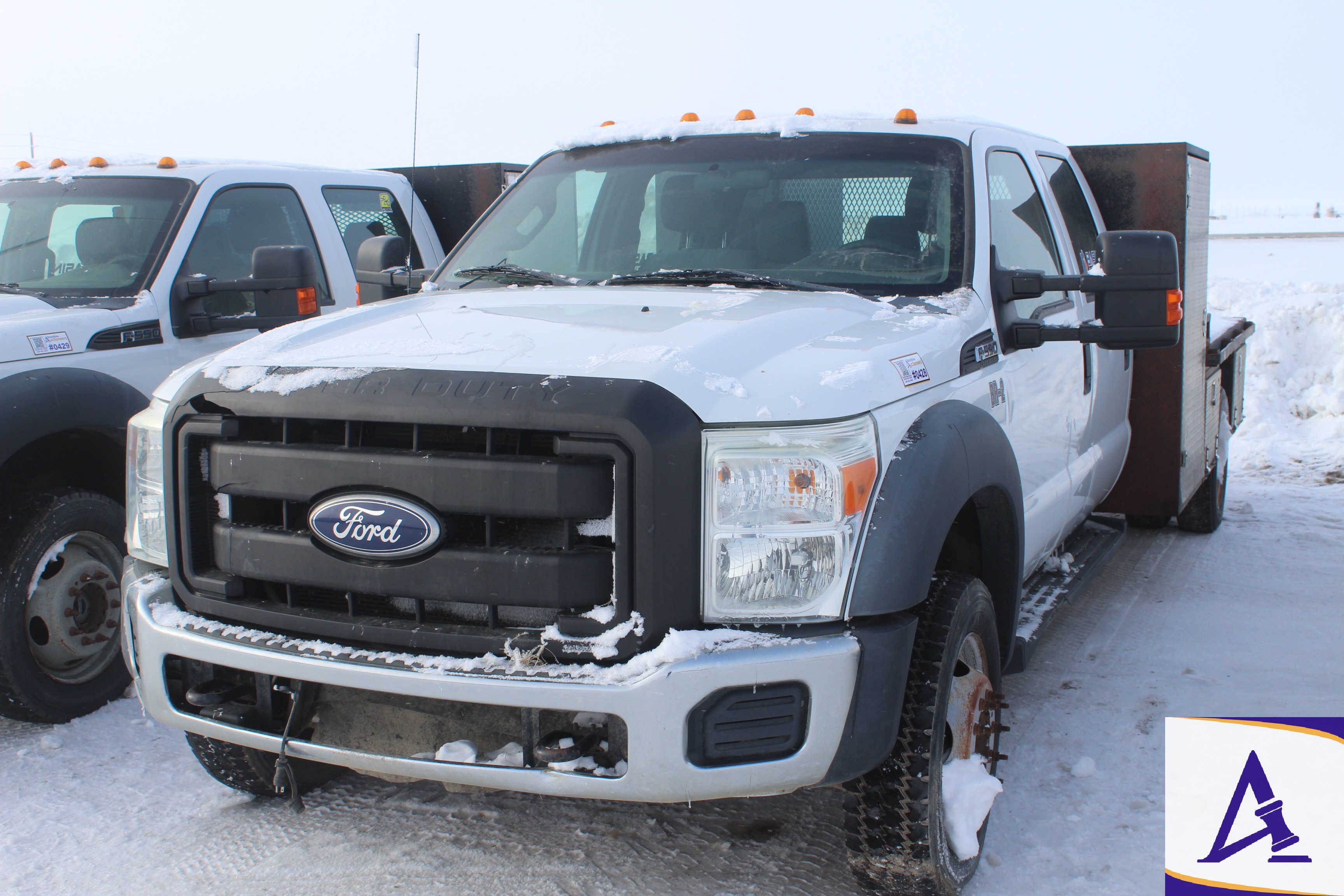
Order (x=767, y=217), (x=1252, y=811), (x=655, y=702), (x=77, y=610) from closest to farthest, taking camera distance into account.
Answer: (x=655, y=702)
(x=1252, y=811)
(x=767, y=217)
(x=77, y=610)

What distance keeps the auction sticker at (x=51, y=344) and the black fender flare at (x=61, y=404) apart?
70mm

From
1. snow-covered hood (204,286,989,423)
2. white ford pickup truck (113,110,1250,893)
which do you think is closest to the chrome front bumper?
white ford pickup truck (113,110,1250,893)

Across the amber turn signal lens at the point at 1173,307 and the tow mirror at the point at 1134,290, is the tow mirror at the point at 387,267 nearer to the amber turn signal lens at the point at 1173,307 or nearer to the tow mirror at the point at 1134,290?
the tow mirror at the point at 1134,290

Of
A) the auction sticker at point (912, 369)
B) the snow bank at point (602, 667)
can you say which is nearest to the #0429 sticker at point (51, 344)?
the snow bank at point (602, 667)

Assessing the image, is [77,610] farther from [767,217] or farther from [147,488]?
[767,217]

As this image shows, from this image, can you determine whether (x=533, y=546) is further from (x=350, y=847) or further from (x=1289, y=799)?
(x=1289, y=799)

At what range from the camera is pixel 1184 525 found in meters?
6.55

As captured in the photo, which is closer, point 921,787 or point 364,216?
point 921,787

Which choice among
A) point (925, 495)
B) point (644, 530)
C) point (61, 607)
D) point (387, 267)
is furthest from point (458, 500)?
point (61, 607)

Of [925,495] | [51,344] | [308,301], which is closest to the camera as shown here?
[925,495]

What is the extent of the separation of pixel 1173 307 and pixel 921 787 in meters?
1.61

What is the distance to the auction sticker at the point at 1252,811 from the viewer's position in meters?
2.66

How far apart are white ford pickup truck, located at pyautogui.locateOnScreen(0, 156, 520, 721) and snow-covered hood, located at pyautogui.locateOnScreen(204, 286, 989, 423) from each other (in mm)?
1353

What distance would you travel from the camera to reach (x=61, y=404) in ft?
13.0
